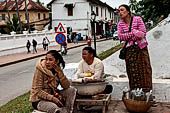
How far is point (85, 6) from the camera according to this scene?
147ft

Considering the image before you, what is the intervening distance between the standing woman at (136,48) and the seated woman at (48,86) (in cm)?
121

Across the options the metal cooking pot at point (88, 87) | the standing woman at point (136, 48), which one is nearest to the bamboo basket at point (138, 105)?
the standing woman at point (136, 48)

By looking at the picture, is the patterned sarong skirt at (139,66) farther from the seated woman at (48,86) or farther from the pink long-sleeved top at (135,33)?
the seated woman at (48,86)

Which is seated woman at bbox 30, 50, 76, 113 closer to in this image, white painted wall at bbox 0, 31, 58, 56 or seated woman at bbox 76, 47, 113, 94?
seated woman at bbox 76, 47, 113, 94

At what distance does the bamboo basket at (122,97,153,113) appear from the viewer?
4.47 meters

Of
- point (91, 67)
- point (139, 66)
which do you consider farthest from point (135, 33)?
point (91, 67)

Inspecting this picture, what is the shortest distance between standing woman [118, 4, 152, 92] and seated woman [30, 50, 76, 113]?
1211 mm

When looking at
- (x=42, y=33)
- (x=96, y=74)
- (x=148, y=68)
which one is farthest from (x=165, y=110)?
(x=42, y=33)

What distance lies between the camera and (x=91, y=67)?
509 centimetres

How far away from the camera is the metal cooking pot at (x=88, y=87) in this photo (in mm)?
4676

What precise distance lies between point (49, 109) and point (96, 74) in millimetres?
1272

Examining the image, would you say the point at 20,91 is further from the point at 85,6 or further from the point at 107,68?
the point at 85,6

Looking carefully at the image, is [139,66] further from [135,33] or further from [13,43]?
[13,43]

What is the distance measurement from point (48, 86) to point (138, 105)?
57.1 inches
